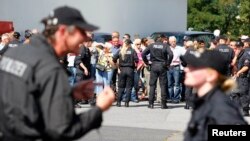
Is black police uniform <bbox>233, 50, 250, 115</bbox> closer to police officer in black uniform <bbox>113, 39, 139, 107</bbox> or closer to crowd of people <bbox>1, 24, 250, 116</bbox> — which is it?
crowd of people <bbox>1, 24, 250, 116</bbox>

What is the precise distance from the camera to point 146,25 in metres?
35.4

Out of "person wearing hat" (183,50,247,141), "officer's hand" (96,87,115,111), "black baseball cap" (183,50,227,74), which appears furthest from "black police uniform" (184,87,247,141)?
"officer's hand" (96,87,115,111)

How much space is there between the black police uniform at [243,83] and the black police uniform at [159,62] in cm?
174

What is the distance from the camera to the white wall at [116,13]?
2711cm

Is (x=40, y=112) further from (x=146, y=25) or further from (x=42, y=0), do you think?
(x=146, y=25)

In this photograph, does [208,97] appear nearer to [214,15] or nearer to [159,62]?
[159,62]

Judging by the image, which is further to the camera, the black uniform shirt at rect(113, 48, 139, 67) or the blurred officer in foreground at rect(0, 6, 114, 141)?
the black uniform shirt at rect(113, 48, 139, 67)

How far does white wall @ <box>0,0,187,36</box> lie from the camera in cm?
2711

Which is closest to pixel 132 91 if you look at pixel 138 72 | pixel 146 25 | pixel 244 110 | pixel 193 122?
pixel 138 72

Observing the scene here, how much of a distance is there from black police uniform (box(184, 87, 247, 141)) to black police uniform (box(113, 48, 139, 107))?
12.0m

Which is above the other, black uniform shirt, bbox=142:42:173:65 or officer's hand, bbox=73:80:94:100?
officer's hand, bbox=73:80:94:100

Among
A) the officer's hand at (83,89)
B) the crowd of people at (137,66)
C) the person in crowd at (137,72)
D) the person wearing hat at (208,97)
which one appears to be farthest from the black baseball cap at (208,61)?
the person in crowd at (137,72)

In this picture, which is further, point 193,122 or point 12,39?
point 12,39

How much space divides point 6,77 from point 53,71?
0.31 metres
